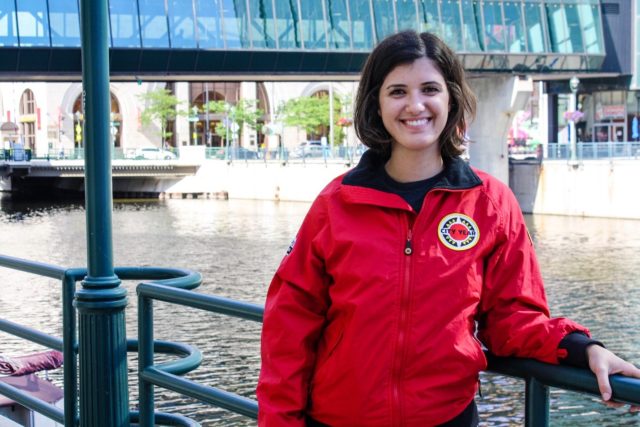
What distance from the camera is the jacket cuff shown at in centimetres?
270

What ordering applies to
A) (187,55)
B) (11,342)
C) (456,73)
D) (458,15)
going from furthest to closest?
(458,15) → (187,55) → (11,342) → (456,73)

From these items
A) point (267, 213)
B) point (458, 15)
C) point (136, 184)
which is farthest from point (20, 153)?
point (458, 15)

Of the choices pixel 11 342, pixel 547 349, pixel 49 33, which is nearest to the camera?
pixel 547 349

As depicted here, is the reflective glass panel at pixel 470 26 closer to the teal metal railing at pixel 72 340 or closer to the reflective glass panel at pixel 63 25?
the reflective glass panel at pixel 63 25

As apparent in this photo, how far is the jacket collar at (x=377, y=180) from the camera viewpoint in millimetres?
2828

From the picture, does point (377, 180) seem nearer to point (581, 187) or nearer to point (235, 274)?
point (235, 274)

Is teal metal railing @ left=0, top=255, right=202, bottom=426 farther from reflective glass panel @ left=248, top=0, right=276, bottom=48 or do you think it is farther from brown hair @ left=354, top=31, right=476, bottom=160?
reflective glass panel @ left=248, top=0, right=276, bottom=48

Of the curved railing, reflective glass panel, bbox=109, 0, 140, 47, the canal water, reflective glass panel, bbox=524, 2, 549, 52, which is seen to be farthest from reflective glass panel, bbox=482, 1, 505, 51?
the curved railing

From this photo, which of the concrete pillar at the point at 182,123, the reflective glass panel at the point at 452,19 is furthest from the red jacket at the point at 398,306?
the concrete pillar at the point at 182,123

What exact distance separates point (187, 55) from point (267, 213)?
1004cm

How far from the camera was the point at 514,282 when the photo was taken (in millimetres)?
2852

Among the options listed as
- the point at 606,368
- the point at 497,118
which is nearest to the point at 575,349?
the point at 606,368

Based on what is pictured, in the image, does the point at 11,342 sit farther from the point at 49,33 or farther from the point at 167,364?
the point at 49,33

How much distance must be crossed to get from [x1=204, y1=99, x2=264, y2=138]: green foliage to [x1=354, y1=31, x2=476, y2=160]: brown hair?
8766cm
